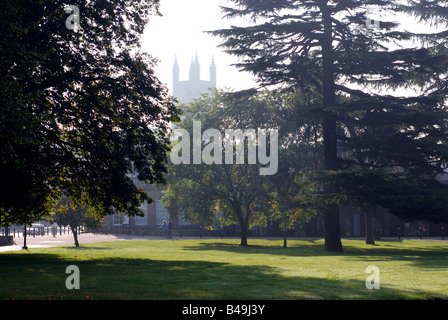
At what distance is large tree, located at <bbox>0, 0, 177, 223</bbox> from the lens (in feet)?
56.3

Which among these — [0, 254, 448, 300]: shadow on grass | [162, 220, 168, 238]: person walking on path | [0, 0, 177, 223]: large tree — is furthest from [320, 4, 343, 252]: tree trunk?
[162, 220, 168, 238]: person walking on path

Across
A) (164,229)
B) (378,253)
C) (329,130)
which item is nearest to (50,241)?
(164,229)

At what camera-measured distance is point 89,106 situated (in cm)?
1878

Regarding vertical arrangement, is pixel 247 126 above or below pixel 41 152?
above

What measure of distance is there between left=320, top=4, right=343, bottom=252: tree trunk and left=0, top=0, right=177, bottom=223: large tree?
40.5 feet

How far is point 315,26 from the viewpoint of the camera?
29.2 m

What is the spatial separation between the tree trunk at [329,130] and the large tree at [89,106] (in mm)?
12329

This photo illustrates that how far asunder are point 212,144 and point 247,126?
2.96 m

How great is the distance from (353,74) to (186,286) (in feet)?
73.0

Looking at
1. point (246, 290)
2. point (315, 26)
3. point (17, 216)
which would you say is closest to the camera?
point (246, 290)

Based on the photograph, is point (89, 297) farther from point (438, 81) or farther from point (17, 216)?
point (438, 81)

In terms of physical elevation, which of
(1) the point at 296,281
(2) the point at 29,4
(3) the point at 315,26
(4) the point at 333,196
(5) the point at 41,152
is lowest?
(1) the point at 296,281
